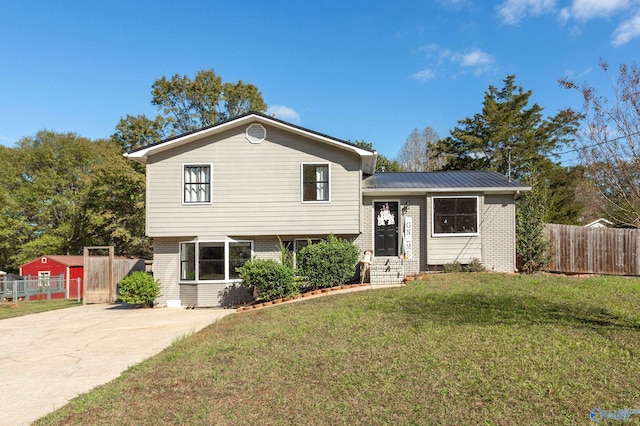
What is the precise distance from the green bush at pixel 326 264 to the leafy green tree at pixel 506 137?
2034 centimetres

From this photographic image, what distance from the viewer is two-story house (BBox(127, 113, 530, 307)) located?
529 inches

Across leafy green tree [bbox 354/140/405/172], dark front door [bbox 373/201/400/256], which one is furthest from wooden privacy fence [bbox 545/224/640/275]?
leafy green tree [bbox 354/140/405/172]

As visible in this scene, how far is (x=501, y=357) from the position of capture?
528 centimetres

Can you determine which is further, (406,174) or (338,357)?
(406,174)

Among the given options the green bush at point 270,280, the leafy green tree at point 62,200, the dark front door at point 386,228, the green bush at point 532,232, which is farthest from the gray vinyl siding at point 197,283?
the leafy green tree at point 62,200

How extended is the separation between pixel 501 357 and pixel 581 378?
905 millimetres

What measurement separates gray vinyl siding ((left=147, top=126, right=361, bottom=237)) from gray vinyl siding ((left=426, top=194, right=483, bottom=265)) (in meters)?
2.68

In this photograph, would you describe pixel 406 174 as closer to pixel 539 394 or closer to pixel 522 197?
pixel 522 197

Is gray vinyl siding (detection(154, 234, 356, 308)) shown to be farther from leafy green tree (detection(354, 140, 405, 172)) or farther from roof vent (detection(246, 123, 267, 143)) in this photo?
leafy green tree (detection(354, 140, 405, 172))

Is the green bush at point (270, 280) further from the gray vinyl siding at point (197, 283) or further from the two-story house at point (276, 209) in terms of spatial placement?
the two-story house at point (276, 209)

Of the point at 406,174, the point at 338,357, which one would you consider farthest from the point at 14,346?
the point at 406,174

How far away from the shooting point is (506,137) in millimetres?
28672

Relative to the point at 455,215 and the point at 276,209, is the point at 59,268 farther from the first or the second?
the point at 455,215

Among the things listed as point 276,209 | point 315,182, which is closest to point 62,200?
point 276,209
